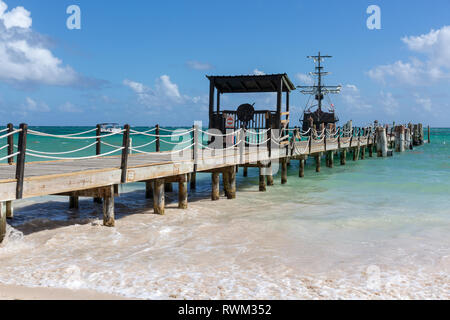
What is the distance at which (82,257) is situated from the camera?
24.6ft

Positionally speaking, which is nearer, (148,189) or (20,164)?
(20,164)

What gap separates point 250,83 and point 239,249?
11111mm

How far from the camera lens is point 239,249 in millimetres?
8242

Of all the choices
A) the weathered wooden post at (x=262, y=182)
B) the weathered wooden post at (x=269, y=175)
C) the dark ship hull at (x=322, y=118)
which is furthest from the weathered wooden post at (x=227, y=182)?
the dark ship hull at (x=322, y=118)

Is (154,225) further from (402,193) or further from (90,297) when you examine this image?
(402,193)

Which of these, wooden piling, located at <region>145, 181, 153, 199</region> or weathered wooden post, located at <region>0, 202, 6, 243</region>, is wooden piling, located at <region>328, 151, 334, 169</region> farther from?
weathered wooden post, located at <region>0, 202, 6, 243</region>

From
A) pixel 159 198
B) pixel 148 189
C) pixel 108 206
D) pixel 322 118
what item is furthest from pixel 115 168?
pixel 322 118

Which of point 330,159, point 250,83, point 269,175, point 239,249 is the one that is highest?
point 250,83

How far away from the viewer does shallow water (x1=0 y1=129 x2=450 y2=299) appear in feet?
20.5

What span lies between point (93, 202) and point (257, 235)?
6.40m

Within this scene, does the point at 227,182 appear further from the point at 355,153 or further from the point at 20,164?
the point at 355,153

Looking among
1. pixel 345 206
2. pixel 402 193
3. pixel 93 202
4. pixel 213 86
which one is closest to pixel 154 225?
pixel 93 202

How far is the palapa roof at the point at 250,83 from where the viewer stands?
56.1ft

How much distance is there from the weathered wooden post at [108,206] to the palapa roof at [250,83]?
936cm
